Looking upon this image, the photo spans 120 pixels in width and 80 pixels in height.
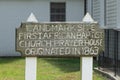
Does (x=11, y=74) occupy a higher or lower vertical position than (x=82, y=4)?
lower

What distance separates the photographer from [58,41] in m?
10.2

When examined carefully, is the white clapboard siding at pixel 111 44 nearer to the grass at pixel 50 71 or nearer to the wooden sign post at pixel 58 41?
the grass at pixel 50 71

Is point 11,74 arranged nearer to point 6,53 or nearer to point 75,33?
point 75,33

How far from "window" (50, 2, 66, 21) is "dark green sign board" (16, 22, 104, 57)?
15.9 meters

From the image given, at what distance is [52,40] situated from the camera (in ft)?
33.3

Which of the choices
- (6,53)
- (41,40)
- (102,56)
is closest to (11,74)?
(102,56)

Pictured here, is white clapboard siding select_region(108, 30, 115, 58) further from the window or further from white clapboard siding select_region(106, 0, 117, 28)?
the window

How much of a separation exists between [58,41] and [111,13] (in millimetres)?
9244

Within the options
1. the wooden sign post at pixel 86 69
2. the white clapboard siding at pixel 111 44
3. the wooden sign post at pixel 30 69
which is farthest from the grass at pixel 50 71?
the wooden sign post at pixel 30 69

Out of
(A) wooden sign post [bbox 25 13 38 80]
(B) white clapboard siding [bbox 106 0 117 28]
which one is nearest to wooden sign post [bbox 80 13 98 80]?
(A) wooden sign post [bbox 25 13 38 80]

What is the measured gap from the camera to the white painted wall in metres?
25.5

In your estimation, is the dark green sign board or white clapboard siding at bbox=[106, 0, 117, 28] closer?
the dark green sign board

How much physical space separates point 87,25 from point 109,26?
9.17 meters

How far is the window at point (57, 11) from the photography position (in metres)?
26.1
